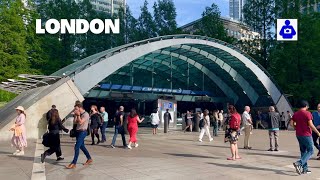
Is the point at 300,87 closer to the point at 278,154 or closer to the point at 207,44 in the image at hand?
the point at 207,44

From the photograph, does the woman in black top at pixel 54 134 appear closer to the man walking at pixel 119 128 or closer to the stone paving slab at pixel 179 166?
the stone paving slab at pixel 179 166

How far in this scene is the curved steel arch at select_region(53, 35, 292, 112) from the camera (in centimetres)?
2236

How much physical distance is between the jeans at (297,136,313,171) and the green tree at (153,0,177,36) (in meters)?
44.2

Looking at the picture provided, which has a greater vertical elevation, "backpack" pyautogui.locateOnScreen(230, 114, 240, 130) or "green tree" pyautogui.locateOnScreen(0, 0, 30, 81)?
"green tree" pyautogui.locateOnScreen(0, 0, 30, 81)

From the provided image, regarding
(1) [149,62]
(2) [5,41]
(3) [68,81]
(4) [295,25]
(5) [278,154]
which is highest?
(4) [295,25]

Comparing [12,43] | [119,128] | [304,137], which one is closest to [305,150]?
[304,137]

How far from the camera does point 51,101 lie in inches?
723

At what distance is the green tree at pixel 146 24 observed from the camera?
52.4 m

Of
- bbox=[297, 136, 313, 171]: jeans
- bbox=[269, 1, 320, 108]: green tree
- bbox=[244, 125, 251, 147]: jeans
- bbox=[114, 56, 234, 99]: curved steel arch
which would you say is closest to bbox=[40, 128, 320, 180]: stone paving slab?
bbox=[297, 136, 313, 171]: jeans

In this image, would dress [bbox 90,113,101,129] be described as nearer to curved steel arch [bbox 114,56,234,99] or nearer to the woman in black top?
the woman in black top

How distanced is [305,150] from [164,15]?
4597 centimetres

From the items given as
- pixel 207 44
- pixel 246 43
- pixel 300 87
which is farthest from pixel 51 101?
pixel 246 43

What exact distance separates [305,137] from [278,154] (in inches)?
150

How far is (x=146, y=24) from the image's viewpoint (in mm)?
53031
